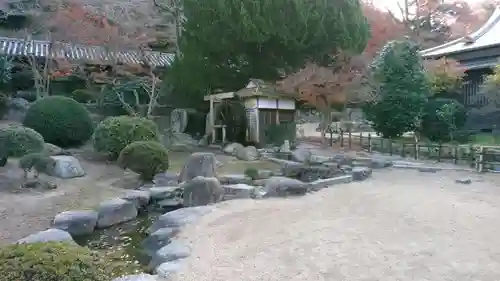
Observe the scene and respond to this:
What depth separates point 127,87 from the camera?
70.1 feet

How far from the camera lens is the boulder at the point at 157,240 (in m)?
6.09

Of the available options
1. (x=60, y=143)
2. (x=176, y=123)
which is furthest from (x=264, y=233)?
(x=176, y=123)

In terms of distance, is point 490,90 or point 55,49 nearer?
point 490,90

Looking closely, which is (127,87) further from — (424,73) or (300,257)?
(300,257)

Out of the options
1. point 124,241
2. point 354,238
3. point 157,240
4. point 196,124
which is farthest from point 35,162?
point 196,124

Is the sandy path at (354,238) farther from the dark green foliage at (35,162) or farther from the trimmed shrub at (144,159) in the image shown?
the dark green foliage at (35,162)

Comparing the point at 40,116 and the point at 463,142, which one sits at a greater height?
the point at 40,116

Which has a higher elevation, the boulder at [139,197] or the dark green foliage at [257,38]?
the dark green foliage at [257,38]

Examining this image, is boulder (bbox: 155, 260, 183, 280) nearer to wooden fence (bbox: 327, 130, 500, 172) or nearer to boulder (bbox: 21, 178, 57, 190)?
boulder (bbox: 21, 178, 57, 190)

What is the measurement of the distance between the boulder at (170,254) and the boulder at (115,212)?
2044 mm

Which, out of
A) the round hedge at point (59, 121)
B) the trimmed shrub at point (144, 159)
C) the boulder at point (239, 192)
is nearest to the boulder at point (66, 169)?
the trimmed shrub at point (144, 159)

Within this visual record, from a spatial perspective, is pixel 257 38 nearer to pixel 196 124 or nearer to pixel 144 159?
pixel 196 124

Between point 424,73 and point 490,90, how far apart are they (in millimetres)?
2149

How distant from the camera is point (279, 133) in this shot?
17.8m
